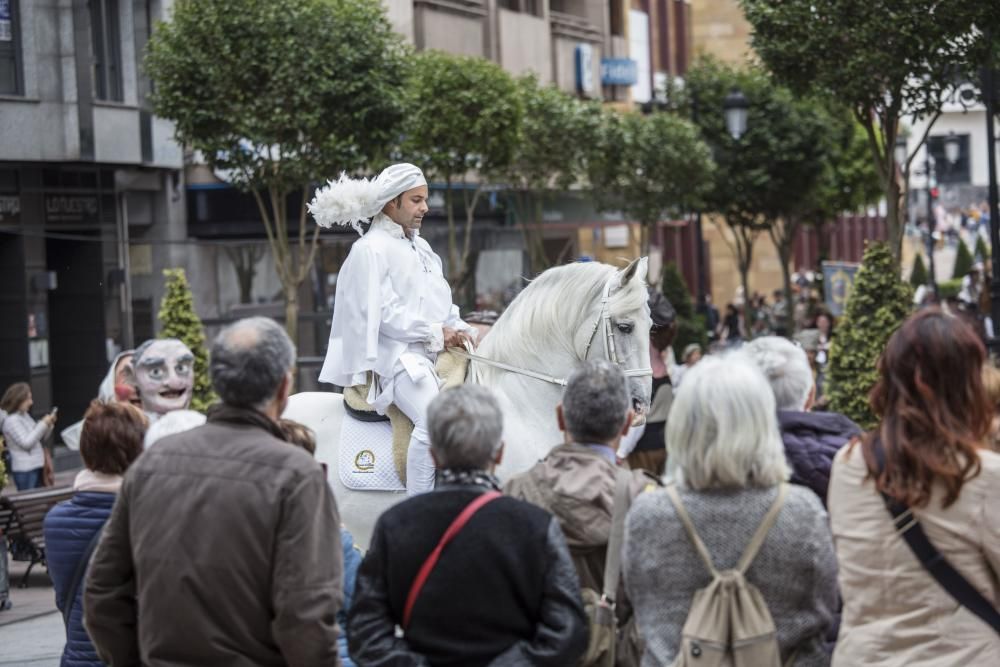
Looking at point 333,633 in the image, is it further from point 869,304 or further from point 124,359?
point 869,304

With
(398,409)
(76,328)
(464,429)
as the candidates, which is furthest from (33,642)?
(76,328)

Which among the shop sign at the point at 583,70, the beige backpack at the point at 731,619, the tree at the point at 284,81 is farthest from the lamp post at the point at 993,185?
the shop sign at the point at 583,70

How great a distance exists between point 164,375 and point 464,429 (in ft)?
11.6

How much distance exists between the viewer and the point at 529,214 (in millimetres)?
38000

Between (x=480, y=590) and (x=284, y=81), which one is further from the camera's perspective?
(x=284, y=81)

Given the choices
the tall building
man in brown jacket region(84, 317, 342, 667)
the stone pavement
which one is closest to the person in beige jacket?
man in brown jacket region(84, 317, 342, 667)

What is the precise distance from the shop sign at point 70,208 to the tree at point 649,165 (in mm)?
11853

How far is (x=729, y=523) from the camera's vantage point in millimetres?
4926

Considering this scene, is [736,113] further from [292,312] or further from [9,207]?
[9,207]

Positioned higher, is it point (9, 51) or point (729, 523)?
point (9, 51)

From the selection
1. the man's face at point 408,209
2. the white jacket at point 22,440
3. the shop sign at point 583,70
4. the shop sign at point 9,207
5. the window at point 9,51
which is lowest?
the white jacket at point 22,440

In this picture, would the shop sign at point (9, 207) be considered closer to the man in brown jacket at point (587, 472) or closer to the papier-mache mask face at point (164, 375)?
the papier-mache mask face at point (164, 375)

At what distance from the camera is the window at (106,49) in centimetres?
2594

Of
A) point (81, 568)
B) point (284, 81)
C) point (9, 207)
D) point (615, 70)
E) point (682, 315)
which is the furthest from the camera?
point (615, 70)
